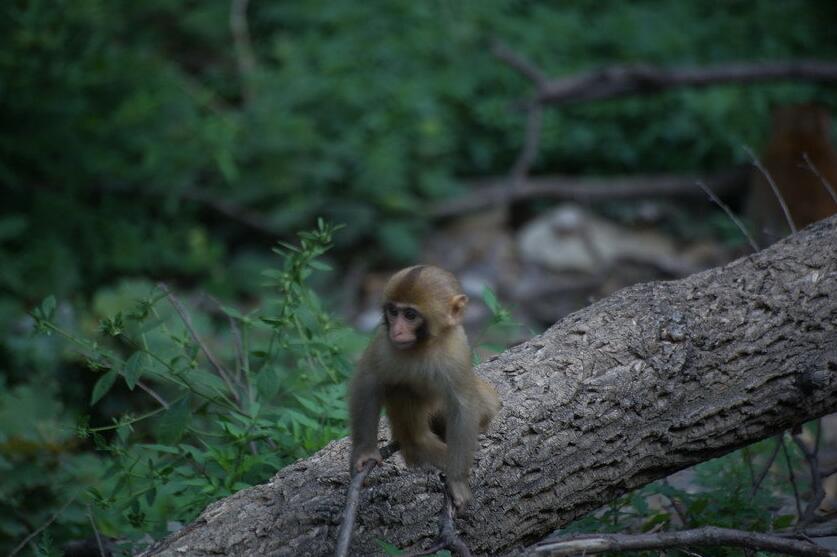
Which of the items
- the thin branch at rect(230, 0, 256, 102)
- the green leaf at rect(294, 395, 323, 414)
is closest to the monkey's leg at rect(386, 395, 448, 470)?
the green leaf at rect(294, 395, 323, 414)

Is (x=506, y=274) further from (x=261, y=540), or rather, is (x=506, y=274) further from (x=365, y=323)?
(x=261, y=540)

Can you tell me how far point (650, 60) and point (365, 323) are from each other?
15.3 feet

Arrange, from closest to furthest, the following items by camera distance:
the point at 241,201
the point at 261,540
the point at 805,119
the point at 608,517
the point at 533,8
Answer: the point at 261,540, the point at 608,517, the point at 805,119, the point at 241,201, the point at 533,8

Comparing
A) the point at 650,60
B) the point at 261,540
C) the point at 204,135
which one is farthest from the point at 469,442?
the point at 650,60

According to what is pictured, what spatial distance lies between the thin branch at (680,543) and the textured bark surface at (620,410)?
284mm

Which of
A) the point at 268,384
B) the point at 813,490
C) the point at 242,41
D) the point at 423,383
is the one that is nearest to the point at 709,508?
the point at 813,490

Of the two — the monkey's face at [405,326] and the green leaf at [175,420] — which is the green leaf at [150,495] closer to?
the green leaf at [175,420]

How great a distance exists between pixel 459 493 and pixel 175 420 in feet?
4.22

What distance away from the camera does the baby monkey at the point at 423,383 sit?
3914 mm

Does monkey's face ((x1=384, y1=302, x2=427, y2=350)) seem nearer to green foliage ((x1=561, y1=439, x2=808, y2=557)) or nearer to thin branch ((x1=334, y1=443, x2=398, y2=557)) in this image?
thin branch ((x1=334, y1=443, x2=398, y2=557))

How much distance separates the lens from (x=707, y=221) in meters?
11.2

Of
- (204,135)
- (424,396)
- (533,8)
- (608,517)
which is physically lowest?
(608,517)

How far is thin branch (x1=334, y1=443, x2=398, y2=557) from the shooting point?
3.43 metres

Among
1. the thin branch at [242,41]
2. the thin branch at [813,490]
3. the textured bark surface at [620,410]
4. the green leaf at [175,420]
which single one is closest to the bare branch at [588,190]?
the thin branch at [242,41]
